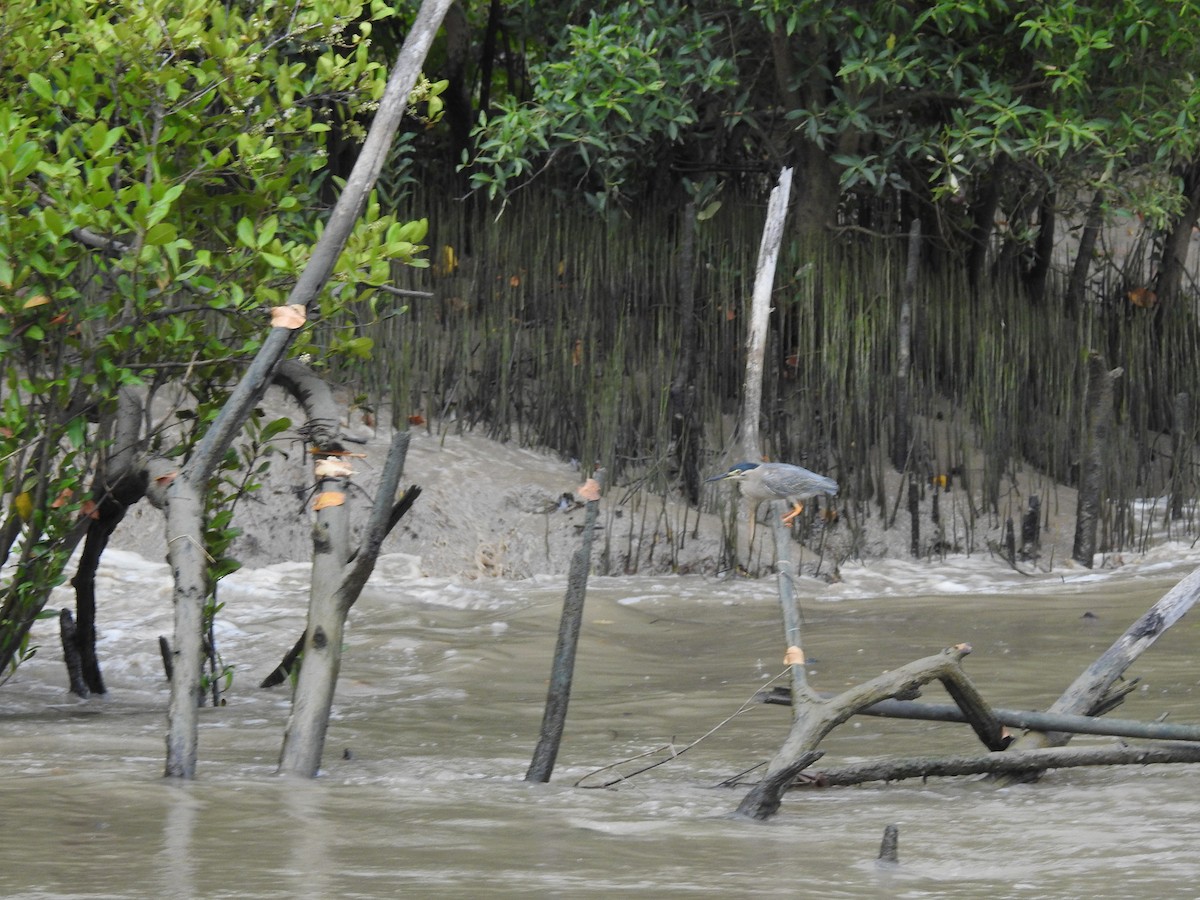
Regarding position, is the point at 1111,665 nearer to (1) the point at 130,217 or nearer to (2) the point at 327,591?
(2) the point at 327,591

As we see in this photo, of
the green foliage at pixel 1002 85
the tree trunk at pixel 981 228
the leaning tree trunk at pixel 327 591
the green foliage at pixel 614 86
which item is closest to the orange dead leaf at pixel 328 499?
the leaning tree trunk at pixel 327 591

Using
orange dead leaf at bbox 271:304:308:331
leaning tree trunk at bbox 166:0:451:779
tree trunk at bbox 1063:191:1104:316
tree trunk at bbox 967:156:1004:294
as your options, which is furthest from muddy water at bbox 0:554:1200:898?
tree trunk at bbox 1063:191:1104:316

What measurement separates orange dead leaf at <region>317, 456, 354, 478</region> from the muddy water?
2.09 feet

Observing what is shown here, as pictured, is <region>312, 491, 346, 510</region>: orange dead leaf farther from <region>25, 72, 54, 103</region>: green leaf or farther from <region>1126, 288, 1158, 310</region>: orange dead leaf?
<region>1126, 288, 1158, 310</region>: orange dead leaf

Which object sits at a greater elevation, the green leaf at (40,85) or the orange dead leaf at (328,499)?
the green leaf at (40,85)

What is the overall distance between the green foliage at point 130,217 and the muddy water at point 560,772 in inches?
30.5

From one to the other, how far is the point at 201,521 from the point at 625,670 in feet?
7.03

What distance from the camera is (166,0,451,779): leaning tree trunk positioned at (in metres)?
2.95

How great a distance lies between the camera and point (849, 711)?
9.52 ft

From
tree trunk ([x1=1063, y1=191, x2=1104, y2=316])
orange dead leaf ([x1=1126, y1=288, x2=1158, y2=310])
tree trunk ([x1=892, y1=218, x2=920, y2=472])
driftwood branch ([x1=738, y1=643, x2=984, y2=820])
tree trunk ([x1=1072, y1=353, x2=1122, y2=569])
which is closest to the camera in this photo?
driftwood branch ([x1=738, y1=643, x2=984, y2=820])

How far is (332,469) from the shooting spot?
10.2 feet

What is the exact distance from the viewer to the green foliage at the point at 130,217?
3217mm

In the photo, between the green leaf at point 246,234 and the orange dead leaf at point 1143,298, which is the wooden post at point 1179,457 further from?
the green leaf at point 246,234

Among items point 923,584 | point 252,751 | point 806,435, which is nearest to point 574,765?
point 252,751
